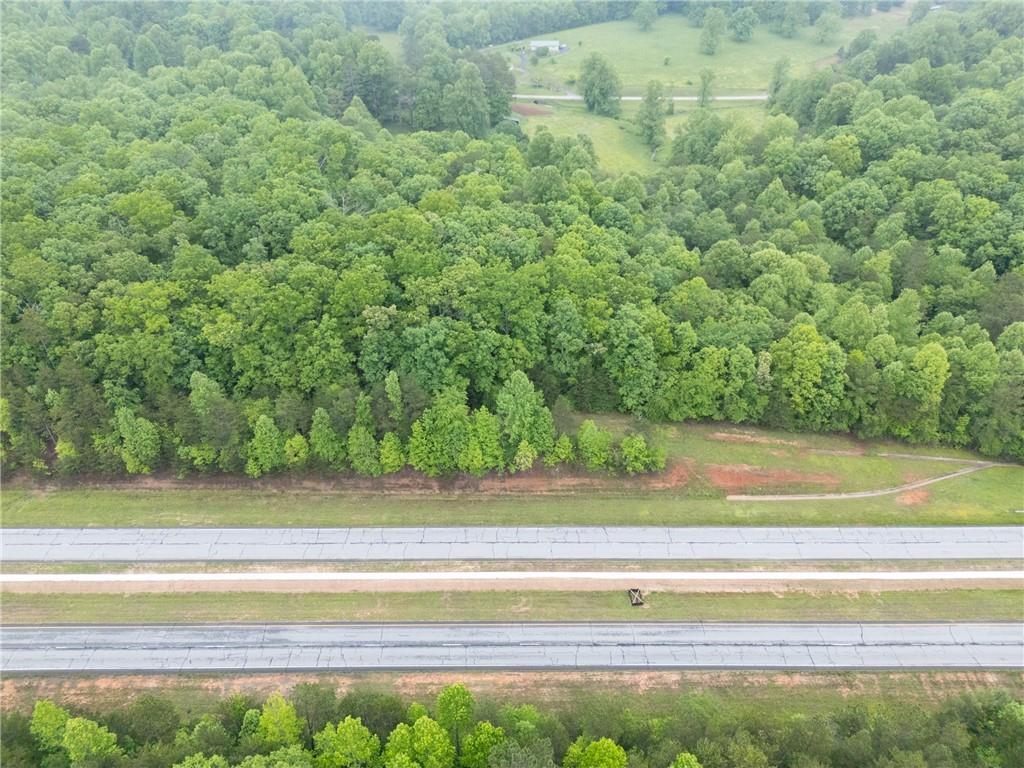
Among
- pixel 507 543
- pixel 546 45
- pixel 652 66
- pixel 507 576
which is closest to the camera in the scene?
pixel 507 576

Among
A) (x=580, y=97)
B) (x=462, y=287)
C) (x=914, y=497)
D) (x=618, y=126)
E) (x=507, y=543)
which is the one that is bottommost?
(x=507, y=543)

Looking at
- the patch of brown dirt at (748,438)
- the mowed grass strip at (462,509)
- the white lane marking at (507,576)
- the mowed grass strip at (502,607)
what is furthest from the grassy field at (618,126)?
the mowed grass strip at (502,607)

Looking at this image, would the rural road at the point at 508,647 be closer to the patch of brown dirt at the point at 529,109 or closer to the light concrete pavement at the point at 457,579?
the light concrete pavement at the point at 457,579

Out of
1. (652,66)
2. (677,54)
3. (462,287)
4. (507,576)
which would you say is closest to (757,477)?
(507,576)

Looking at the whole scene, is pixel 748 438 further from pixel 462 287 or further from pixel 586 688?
pixel 462 287

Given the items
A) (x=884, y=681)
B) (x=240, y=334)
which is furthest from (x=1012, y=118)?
(x=240, y=334)

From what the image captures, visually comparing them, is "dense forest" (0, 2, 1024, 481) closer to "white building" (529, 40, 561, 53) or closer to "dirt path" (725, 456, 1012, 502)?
"dirt path" (725, 456, 1012, 502)

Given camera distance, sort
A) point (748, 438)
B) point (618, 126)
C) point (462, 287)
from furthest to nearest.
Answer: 1. point (618, 126)
2. point (748, 438)
3. point (462, 287)

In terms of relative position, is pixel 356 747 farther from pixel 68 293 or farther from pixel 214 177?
pixel 214 177
